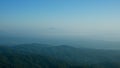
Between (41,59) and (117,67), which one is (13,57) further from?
(117,67)

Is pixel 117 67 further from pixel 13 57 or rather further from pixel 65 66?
pixel 13 57

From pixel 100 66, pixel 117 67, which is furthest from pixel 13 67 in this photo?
pixel 117 67

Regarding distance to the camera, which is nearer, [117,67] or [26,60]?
[117,67]

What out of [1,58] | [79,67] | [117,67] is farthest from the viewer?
[1,58]

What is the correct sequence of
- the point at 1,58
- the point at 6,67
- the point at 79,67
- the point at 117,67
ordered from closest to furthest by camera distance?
the point at 6,67 → the point at 79,67 → the point at 117,67 → the point at 1,58

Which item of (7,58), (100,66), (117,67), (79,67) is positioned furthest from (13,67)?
(117,67)

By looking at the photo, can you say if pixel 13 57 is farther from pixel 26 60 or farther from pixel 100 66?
pixel 100 66

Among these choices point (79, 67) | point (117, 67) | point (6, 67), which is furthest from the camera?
point (117, 67)

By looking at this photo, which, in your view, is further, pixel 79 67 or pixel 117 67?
pixel 117 67
